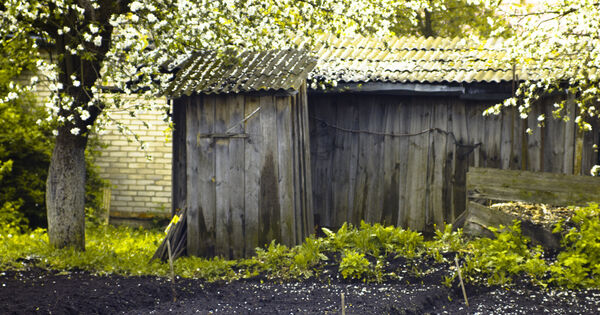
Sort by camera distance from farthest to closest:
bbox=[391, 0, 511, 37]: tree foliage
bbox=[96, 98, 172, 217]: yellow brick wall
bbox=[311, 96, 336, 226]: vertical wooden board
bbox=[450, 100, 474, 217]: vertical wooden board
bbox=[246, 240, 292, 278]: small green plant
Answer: bbox=[391, 0, 511, 37]: tree foliage < bbox=[96, 98, 172, 217]: yellow brick wall < bbox=[311, 96, 336, 226]: vertical wooden board < bbox=[450, 100, 474, 217]: vertical wooden board < bbox=[246, 240, 292, 278]: small green plant

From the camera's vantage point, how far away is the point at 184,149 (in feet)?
29.3

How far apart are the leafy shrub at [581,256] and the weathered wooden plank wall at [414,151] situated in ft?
9.54

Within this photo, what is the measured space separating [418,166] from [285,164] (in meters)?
2.43

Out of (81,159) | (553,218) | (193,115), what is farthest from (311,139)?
(553,218)

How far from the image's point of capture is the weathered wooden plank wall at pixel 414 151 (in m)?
9.14

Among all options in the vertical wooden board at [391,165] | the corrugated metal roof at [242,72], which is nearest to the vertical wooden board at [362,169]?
the vertical wooden board at [391,165]

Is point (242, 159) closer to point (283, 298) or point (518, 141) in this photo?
point (283, 298)

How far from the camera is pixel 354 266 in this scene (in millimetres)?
6426

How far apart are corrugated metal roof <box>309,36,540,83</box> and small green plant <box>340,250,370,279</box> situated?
3380 millimetres

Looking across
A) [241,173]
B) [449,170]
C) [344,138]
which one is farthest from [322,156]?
[241,173]

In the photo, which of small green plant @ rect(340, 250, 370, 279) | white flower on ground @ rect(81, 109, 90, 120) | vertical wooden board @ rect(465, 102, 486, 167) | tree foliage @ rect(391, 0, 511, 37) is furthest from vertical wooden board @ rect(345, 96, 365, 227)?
tree foliage @ rect(391, 0, 511, 37)

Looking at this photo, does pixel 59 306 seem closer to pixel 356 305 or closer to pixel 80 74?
pixel 356 305

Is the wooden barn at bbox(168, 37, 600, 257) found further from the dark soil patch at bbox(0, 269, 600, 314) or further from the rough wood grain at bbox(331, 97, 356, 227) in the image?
the dark soil patch at bbox(0, 269, 600, 314)

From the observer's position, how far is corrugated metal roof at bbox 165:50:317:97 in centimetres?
788
